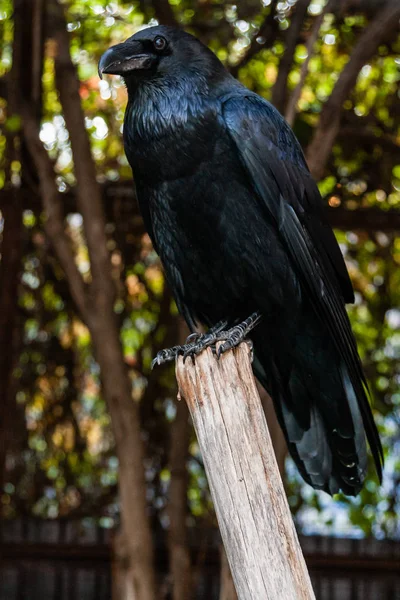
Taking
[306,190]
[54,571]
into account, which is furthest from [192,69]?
[54,571]

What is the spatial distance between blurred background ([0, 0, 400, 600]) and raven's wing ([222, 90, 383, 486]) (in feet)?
4.28

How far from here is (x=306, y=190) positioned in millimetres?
2715

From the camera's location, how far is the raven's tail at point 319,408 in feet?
8.76

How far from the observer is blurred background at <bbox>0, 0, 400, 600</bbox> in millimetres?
3957

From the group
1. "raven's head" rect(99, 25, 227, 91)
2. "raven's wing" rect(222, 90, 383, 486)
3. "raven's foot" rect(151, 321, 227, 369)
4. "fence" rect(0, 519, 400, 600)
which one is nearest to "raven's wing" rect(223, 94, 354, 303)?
"raven's wing" rect(222, 90, 383, 486)

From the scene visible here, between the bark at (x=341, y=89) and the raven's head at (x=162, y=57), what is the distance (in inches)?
37.3

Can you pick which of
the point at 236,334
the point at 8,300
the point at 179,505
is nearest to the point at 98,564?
the point at 179,505

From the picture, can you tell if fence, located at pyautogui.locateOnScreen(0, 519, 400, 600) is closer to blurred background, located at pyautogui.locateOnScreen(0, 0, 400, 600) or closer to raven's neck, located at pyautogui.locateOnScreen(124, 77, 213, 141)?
blurred background, located at pyautogui.locateOnScreen(0, 0, 400, 600)

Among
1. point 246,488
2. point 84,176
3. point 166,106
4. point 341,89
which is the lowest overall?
point 246,488

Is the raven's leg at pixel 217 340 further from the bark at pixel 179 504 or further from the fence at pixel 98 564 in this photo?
the fence at pixel 98 564

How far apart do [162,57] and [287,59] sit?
119 cm

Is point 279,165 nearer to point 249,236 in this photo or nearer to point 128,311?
point 249,236

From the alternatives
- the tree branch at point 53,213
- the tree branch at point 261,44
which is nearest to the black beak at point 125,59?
the tree branch at point 53,213

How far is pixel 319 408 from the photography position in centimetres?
276
